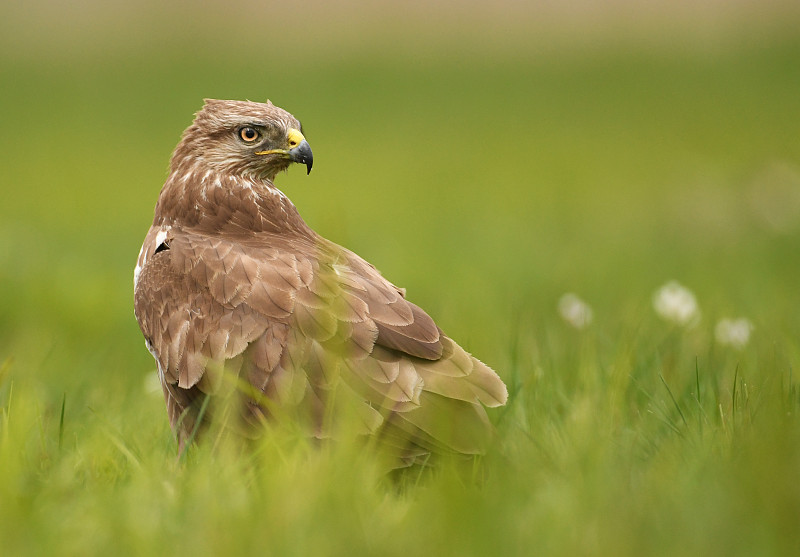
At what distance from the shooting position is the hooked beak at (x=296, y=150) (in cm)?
466

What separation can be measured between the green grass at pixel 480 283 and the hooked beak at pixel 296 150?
3.67 feet

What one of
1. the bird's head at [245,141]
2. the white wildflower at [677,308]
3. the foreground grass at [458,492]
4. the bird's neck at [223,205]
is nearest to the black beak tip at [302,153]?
the bird's head at [245,141]

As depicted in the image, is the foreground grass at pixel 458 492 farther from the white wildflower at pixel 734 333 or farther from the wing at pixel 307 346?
the white wildflower at pixel 734 333

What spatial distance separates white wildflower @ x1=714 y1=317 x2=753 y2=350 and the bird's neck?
195 centimetres

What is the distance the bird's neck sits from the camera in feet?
14.8

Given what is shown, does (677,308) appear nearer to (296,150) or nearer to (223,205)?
(296,150)

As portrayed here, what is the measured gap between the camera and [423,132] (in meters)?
17.3

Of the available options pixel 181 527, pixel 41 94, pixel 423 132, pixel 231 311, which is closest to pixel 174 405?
pixel 231 311

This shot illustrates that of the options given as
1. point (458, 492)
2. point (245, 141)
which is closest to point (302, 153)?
point (245, 141)

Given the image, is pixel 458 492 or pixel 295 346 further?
pixel 295 346

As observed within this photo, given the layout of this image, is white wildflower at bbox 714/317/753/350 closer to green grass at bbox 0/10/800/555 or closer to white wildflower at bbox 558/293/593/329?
green grass at bbox 0/10/800/555

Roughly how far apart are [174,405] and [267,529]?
1564mm

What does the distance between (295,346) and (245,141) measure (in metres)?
1.26

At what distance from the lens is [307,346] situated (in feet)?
12.5
